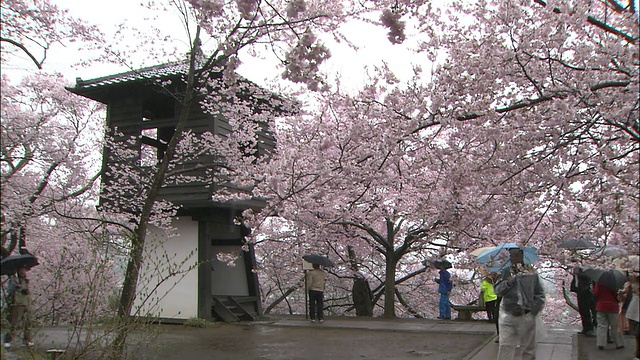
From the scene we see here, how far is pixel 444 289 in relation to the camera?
13.9 meters

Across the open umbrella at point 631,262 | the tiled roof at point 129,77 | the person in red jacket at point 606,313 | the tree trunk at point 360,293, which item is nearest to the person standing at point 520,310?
the open umbrella at point 631,262

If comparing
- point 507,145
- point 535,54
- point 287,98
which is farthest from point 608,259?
point 287,98

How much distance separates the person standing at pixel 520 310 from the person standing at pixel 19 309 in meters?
5.40

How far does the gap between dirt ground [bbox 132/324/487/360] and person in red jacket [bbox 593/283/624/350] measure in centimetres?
206

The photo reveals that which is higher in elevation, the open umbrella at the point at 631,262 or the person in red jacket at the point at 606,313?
the open umbrella at the point at 631,262

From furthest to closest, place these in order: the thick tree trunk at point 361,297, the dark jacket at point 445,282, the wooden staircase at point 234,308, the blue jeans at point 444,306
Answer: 1. the thick tree trunk at point 361,297
2. the blue jeans at point 444,306
3. the dark jacket at point 445,282
4. the wooden staircase at point 234,308

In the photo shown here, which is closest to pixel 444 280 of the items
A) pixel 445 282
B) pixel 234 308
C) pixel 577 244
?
pixel 445 282

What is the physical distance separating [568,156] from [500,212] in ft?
6.20

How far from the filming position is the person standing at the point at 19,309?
4656 mm

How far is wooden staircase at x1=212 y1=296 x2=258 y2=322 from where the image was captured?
1358 centimetres

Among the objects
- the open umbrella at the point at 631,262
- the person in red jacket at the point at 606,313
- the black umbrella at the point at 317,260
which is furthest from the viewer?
the black umbrella at the point at 317,260

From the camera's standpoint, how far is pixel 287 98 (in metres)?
13.7

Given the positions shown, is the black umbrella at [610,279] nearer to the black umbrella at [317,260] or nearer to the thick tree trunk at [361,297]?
the black umbrella at [317,260]

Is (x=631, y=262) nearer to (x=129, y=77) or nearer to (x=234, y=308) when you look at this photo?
(x=234, y=308)
